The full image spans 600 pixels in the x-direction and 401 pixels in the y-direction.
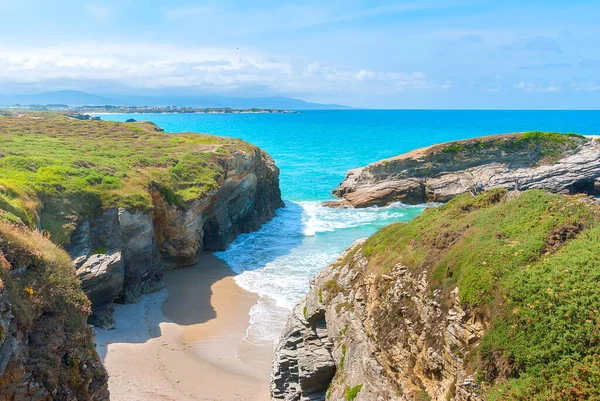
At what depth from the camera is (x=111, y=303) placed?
78.0ft

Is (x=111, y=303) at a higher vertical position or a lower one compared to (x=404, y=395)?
lower

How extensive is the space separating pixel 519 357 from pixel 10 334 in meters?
11.1

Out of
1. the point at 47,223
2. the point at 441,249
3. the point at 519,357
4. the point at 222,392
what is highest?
the point at 441,249

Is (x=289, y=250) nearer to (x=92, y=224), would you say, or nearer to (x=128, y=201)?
(x=128, y=201)

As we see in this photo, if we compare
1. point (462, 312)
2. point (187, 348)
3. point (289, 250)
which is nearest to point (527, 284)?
point (462, 312)

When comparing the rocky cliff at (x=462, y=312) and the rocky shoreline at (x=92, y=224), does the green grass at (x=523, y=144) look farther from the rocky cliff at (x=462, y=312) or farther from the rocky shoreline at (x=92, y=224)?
the rocky cliff at (x=462, y=312)

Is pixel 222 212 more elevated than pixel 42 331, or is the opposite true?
pixel 42 331

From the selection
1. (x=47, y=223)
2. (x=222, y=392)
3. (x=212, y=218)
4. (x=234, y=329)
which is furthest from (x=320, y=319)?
(x=212, y=218)

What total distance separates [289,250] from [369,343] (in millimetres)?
22763

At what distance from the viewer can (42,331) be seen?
477 inches

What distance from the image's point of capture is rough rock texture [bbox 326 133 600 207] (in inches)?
2014

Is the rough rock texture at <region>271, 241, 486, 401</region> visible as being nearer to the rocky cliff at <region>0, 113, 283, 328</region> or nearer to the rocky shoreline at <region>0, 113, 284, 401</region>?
the rocky shoreline at <region>0, 113, 284, 401</region>

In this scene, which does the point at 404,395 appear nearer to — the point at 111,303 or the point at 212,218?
the point at 111,303

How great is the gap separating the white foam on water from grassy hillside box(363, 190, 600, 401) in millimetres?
12069
